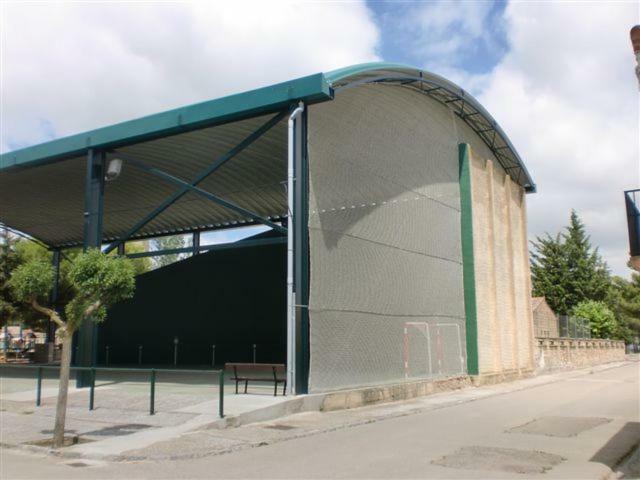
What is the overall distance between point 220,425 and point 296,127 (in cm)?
719

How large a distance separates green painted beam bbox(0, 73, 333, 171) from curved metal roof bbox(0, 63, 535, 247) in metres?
0.03

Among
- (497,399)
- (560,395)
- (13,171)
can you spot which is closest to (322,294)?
(497,399)

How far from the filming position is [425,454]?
8.91 metres

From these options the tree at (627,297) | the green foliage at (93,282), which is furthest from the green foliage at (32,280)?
the tree at (627,297)

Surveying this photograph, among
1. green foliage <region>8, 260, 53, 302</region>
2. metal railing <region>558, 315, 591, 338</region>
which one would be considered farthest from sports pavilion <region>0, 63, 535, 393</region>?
metal railing <region>558, 315, 591, 338</region>

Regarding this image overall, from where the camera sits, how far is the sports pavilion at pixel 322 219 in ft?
49.7

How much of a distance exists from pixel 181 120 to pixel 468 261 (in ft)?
40.4

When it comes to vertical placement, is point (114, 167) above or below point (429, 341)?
above

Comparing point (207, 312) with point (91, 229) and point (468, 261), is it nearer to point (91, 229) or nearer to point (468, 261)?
point (468, 261)

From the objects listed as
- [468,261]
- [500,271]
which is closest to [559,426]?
[468,261]

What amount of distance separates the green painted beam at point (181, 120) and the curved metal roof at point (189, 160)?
26 millimetres

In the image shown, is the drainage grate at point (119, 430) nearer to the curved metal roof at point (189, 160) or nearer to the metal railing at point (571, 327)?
the curved metal roof at point (189, 160)

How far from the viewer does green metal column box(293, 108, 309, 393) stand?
1407 cm

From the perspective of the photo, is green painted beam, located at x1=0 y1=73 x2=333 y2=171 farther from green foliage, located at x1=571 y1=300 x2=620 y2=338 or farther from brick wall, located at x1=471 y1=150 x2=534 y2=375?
green foliage, located at x1=571 y1=300 x2=620 y2=338
